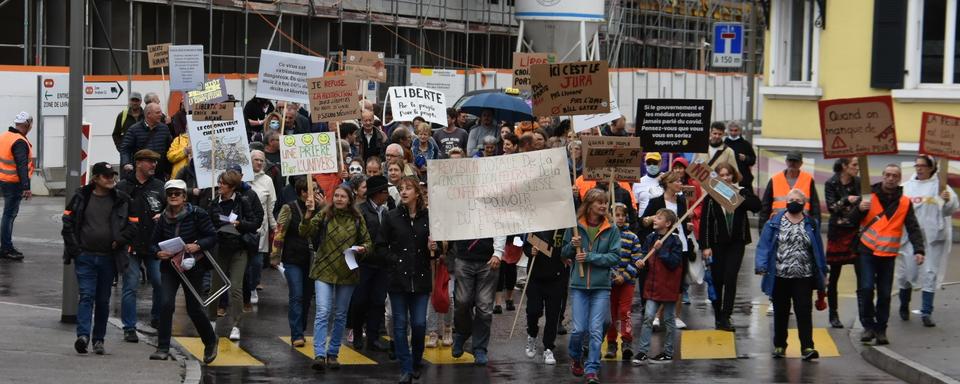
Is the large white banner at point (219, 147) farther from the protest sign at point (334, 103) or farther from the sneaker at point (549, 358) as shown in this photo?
the sneaker at point (549, 358)

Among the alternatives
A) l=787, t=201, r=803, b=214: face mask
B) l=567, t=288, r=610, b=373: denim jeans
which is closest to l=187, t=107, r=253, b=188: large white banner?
l=567, t=288, r=610, b=373: denim jeans

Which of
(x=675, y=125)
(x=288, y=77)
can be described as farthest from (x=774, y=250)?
(x=288, y=77)

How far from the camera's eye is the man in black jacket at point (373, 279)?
12953 millimetres

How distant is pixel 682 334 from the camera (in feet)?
49.8

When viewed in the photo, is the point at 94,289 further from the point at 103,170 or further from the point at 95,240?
the point at 103,170

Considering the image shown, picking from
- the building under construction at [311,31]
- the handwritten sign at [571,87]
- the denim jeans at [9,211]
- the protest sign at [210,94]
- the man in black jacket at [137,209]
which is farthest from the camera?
the building under construction at [311,31]

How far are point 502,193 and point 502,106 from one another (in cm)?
1092

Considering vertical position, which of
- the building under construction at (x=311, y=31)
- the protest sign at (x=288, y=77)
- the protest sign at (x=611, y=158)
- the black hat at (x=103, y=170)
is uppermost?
the building under construction at (x=311, y=31)

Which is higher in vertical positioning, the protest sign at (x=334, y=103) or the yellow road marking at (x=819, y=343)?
the protest sign at (x=334, y=103)

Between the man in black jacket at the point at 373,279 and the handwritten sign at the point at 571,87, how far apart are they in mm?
1751

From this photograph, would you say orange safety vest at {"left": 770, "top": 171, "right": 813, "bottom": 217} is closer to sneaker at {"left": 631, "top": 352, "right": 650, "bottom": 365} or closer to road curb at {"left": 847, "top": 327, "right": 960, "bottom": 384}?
road curb at {"left": 847, "top": 327, "right": 960, "bottom": 384}

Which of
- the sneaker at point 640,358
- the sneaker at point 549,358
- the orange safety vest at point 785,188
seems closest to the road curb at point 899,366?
the orange safety vest at point 785,188

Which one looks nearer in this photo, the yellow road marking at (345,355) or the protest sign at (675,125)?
the yellow road marking at (345,355)

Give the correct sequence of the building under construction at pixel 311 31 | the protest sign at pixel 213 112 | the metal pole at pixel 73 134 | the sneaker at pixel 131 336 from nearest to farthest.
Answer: the sneaker at pixel 131 336, the metal pole at pixel 73 134, the protest sign at pixel 213 112, the building under construction at pixel 311 31
